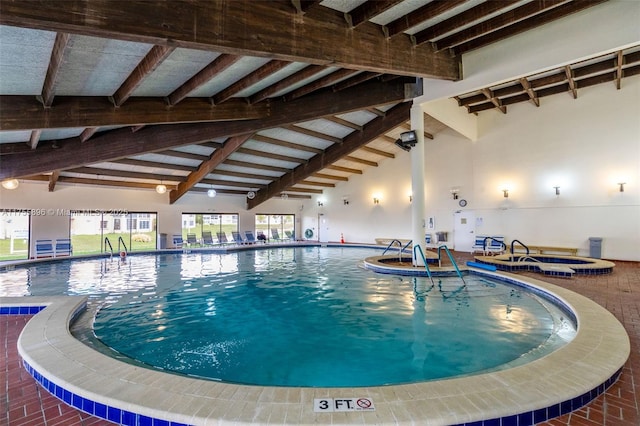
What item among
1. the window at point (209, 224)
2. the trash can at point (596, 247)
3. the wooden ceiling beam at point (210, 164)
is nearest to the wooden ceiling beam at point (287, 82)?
the wooden ceiling beam at point (210, 164)

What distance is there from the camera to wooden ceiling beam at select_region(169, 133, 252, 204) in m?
8.94

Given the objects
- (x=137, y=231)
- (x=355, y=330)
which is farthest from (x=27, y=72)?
(x=137, y=231)

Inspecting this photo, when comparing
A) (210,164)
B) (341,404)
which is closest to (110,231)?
(210,164)

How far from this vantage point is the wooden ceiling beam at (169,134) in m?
6.79

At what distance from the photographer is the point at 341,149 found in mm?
10922

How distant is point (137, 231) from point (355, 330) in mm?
12350

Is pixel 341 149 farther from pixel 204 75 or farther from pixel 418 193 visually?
pixel 204 75

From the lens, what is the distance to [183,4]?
301 centimetres

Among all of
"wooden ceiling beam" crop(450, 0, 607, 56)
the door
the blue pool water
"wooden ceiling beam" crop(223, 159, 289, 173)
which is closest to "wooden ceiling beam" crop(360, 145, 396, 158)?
"wooden ceiling beam" crop(223, 159, 289, 173)

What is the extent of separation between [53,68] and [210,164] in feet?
23.0

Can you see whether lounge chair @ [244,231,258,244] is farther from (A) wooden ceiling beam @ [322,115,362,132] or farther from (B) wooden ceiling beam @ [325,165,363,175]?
(A) wooden ceiling beam @ [322,115,362,132]

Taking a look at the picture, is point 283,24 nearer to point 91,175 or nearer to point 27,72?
point 27,72

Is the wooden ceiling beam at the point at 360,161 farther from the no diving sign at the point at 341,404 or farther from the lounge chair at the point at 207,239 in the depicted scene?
the no diving sign at the point at 341,404

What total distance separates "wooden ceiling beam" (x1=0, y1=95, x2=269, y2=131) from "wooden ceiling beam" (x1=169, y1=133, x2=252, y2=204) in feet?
7.12
